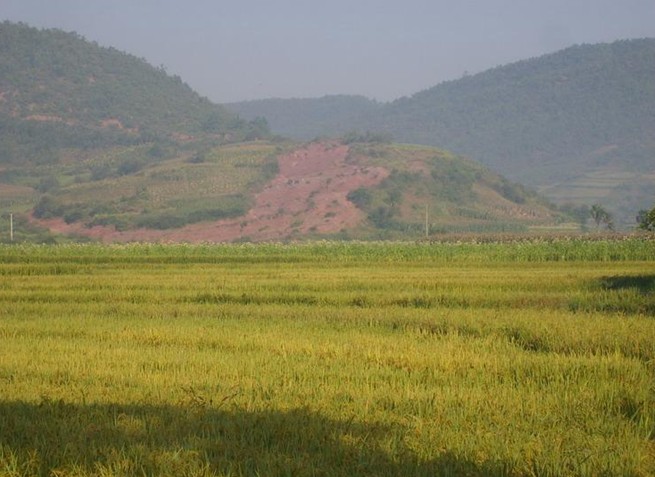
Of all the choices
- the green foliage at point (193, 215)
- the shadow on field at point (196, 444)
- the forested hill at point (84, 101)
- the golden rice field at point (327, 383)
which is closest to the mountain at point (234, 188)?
the green foliage at point (193, 215)

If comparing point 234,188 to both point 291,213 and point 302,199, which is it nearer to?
point 302,199

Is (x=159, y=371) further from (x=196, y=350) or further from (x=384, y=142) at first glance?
(x=384, y=142)

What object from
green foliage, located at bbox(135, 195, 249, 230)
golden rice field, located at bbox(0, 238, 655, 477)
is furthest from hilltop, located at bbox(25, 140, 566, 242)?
golden rice field, located at bbox(0, 238, 655, 477)

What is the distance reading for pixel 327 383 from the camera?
9703mm

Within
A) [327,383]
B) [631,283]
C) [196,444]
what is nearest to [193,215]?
[631,283]

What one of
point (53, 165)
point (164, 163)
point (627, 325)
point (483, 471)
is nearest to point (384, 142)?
point (164, 163)

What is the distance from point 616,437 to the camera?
7629mm

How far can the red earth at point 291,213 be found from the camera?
87250 mm

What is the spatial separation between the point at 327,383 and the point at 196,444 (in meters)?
2.67

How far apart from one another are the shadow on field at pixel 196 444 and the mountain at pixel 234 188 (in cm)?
7367

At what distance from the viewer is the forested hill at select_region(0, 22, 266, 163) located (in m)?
148

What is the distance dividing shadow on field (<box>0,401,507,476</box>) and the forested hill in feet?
439

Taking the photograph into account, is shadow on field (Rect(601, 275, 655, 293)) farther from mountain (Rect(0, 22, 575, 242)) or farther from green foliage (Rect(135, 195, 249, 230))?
green foliage (Rect(135, 195, 249, 230))

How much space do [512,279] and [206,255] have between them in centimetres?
1815
